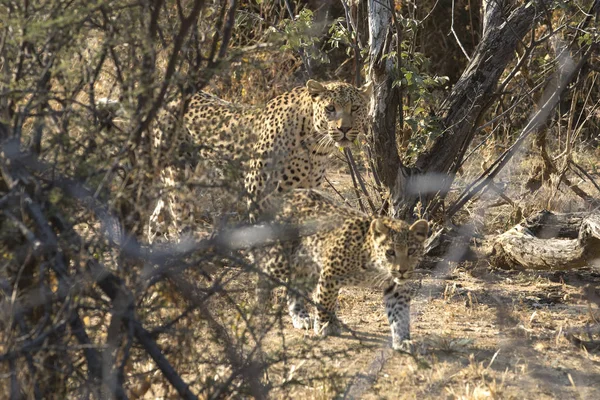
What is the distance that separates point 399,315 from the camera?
6.35 metres

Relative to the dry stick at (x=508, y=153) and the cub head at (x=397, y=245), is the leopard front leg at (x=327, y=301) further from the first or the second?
the dry stick at (x=508, y=153)

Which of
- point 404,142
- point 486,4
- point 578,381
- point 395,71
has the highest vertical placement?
point 486,4

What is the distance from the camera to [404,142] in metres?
8.77

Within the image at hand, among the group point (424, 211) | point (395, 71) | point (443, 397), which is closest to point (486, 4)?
point (395, 71)

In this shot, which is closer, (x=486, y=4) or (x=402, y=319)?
(x=402, y=319)

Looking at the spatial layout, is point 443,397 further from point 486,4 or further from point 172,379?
point 486,4

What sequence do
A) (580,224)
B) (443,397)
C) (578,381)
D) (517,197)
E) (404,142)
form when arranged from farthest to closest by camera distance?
(517,197)
(404,142)
(580,224)
(578,381)
(443,397)

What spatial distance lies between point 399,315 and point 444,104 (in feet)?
7.85

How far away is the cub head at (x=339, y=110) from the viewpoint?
776 centimetres

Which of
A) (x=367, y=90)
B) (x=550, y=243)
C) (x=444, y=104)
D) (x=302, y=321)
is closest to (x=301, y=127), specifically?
(x=367, y=90)

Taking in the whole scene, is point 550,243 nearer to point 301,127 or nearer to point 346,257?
point 346,257

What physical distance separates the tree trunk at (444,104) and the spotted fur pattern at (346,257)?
3.36ft

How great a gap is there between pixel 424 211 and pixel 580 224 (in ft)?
4.15

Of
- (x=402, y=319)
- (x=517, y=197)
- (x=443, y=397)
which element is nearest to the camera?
(x=443, y=397)
